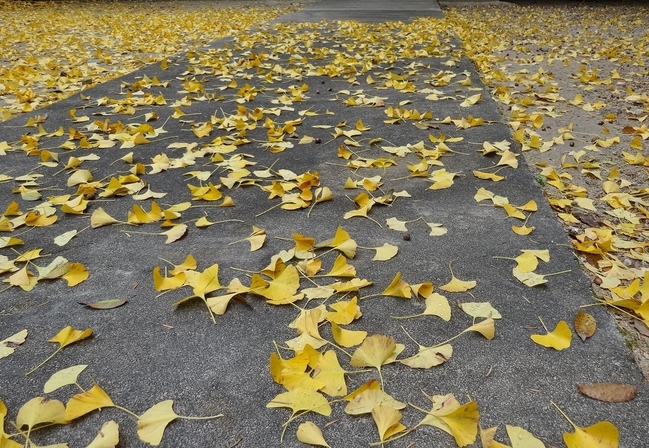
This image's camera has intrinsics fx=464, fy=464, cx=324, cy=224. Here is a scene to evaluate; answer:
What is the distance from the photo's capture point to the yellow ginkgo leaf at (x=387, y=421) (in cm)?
108

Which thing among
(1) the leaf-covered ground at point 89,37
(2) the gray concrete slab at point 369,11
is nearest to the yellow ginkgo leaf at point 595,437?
(1) the leaf-covered ground at point 89,37

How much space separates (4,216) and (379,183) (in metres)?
1.75

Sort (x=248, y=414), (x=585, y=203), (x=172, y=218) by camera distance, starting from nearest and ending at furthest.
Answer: (x=248, y=414)
(x=172, y=218)
(x=585, y=203)

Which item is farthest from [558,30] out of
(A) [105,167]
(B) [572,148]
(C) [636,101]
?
(A) [105,167]

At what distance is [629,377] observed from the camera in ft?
4.05

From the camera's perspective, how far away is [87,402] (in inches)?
45.8

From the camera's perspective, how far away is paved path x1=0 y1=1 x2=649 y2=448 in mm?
1162

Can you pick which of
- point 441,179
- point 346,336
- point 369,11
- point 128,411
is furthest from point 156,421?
point 369,11

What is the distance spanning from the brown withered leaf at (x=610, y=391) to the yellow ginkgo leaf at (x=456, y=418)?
32 centimetres

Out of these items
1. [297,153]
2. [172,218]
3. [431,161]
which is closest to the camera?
[172,218]

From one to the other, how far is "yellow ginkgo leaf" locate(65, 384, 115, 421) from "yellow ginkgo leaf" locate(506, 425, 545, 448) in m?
0.98

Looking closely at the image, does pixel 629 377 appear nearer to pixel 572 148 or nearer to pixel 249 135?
pixel 572 148

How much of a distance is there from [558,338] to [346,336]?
61 centimetres

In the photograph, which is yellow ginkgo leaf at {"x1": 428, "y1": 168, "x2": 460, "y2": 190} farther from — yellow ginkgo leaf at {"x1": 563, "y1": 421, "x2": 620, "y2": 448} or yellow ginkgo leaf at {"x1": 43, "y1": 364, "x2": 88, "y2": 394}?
yellow ginkgo leaf at {"x1": 43, "y1": 364, "x2": 88, "y2": 394}
